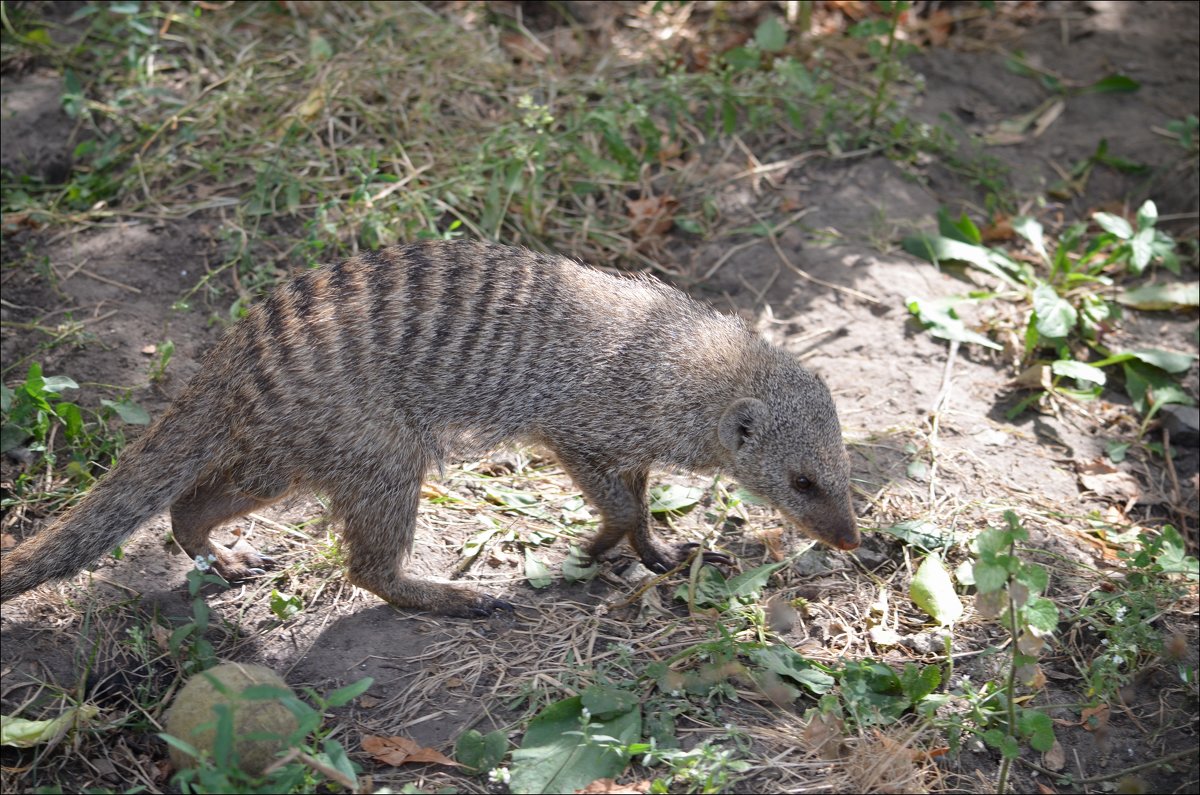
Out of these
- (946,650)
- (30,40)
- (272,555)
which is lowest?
(272,555)

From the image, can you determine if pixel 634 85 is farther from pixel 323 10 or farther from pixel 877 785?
pixel 877 785

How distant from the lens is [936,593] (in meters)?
3.89

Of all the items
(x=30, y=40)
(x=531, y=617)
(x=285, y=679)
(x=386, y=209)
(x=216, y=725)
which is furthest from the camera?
(x=30, y=40)

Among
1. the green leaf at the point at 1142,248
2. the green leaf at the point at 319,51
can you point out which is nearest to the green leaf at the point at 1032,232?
the green leaf at the point at 1142,248

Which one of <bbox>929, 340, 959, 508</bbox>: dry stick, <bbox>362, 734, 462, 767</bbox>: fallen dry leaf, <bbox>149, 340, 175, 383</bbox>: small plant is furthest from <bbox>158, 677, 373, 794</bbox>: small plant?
<bbox>929, 340, 959, 508</bbox>: dry stick

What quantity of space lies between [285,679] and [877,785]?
6.20ft

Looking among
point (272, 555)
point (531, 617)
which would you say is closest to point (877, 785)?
point (531, 617)

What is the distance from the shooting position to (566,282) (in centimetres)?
412

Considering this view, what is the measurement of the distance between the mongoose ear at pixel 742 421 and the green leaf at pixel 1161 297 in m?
2.67

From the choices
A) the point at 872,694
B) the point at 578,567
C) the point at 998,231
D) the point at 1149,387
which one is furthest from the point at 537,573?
the point at 998,231

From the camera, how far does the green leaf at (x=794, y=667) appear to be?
3.48 metres

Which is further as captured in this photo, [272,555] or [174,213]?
[174,213]

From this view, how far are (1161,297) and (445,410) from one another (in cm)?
378

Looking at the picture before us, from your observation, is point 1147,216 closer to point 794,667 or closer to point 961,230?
point 961,230
